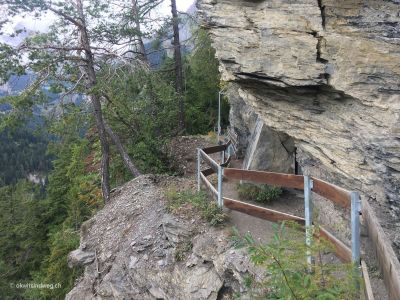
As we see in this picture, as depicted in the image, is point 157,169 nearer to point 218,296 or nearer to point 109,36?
point 109,36

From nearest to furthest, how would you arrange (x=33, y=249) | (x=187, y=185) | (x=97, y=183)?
(x=187, y=185) < (x=97, y=183) < (x=33, y=249)

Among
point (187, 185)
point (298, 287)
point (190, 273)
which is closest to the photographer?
point (298, 287)

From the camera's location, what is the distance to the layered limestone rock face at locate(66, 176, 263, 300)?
237 inches

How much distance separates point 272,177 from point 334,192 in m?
1.74

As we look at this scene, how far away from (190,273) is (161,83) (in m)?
8.93

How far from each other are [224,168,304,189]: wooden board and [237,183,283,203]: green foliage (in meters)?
2.00

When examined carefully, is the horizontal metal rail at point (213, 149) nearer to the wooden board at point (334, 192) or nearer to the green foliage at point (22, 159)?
the wooden board at point (334, 192)

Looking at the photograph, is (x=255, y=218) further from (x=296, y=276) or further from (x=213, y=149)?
(x=296, y=276)

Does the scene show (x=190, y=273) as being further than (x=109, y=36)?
No

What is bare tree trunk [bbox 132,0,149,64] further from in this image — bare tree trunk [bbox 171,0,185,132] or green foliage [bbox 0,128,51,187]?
green foliage [bbox 0,128,51,187]

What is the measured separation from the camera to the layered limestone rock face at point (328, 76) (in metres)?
5.58

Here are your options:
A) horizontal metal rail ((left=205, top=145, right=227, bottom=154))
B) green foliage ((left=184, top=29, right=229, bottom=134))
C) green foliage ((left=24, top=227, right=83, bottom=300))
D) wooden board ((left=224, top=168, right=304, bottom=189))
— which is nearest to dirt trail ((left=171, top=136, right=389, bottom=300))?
horizontal metal rail ((left=205, top=145, right=227, bottom=154))

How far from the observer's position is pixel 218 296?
5922 mm

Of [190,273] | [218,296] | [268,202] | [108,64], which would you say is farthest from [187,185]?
[108,64]
